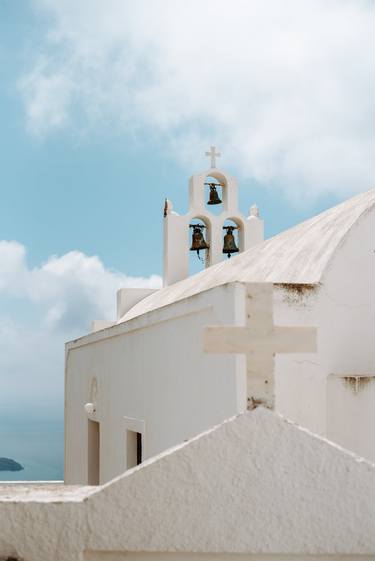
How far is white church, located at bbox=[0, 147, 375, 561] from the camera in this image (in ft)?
8.32

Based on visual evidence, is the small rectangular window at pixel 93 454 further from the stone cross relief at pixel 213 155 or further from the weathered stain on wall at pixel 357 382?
the weathered stain on wall at pixel 357 382

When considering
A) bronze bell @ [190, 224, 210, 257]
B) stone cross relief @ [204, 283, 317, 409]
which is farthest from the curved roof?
bronze bell @ [190, 224, 210, 257]

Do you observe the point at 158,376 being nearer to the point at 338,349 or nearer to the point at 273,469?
the point at 338,349

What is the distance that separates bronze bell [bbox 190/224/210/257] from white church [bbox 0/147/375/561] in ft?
0.14

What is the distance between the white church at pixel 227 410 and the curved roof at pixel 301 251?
0.09ft

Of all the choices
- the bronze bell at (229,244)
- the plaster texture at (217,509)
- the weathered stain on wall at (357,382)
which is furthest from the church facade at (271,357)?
the bronze bell at (229,244)

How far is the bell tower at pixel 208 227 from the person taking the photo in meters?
12.9

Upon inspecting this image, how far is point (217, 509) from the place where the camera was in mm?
2553

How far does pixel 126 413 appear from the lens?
9.57 metres

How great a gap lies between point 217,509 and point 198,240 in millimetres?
10689

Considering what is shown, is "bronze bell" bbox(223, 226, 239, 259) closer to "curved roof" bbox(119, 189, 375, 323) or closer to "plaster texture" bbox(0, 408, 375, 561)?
"curved roof" bbox(119, 189, 375, 323)

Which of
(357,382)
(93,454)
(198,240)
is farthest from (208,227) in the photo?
(357,382)

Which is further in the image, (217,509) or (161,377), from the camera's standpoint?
(161,377)

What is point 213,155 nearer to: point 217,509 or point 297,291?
point 297,291
